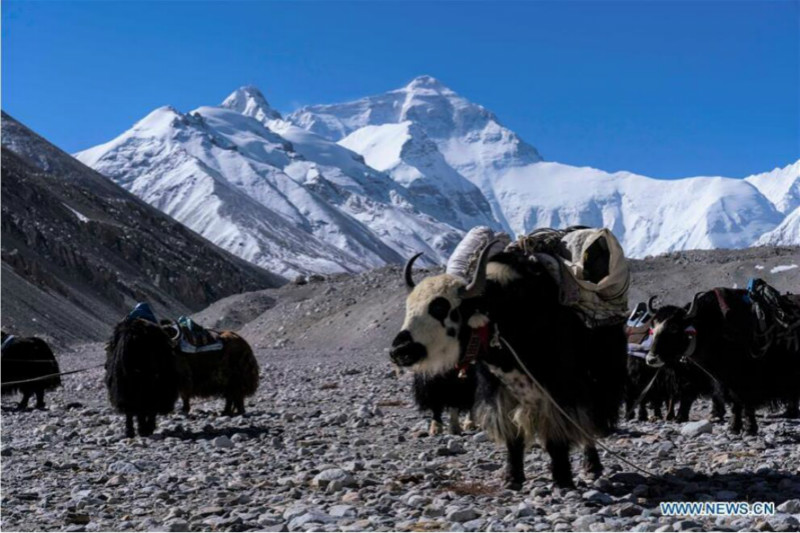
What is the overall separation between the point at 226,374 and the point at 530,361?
22.7 feet

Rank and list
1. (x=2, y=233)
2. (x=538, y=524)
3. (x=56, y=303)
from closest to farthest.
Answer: (x=538, y=524), (x=56, y=303), (x=2, y=233)

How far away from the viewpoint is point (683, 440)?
7.88 meters

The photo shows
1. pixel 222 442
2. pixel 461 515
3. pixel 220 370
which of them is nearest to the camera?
pixel 461 515

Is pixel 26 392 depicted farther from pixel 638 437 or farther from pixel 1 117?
pixel 1 117

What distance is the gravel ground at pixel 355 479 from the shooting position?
5.17m

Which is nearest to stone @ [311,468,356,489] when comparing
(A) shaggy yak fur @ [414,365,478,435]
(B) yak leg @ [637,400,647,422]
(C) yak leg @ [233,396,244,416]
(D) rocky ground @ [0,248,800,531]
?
(D) rocky ground @ [0,248,800,531]

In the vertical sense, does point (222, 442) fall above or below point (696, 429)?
above

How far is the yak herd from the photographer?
5406 mm

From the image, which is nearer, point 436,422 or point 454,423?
point 454,423

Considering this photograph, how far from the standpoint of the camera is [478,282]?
17.5 ft

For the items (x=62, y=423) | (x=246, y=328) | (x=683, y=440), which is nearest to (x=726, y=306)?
(x=683, y=440)

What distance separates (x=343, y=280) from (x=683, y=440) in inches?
1357

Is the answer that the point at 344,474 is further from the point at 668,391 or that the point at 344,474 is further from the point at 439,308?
the point at 668,391

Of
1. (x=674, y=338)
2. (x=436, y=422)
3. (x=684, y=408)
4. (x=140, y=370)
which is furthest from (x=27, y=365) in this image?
(x=674, y=338)
